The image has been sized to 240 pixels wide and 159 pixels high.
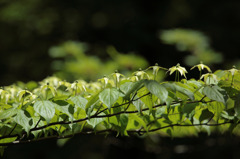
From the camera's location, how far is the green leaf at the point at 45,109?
2.96ft

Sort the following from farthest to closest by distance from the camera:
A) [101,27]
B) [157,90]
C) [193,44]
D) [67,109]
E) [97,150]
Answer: [101,27] → [97,150] → [193,44] → [67,109] → [157,90]

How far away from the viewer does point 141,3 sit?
6090 mm

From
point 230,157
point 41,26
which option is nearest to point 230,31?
point 230,157

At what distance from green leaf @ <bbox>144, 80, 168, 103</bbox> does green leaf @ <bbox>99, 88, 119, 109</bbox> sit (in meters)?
0.10

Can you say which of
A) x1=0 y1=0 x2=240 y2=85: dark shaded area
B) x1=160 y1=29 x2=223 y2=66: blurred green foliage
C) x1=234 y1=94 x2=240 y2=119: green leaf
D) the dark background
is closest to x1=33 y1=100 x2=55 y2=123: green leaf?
x1=234 y1=94 x2=240 y2=119: green leaf

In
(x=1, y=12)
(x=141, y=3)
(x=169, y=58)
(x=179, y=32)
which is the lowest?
(x=179, y=32)

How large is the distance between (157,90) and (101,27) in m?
4.91

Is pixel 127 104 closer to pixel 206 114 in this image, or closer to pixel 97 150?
pixel 206 114

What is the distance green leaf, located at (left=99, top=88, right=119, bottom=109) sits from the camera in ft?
2.91

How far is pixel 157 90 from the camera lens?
0.88 m

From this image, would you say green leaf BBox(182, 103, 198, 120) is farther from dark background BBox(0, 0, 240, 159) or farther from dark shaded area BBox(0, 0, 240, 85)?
dark shaded area BBox(0, 0, 240, 85)

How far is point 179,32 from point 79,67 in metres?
1.01

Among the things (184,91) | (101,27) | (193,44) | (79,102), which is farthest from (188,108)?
(101,27)

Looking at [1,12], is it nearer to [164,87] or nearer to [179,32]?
[179,32]
